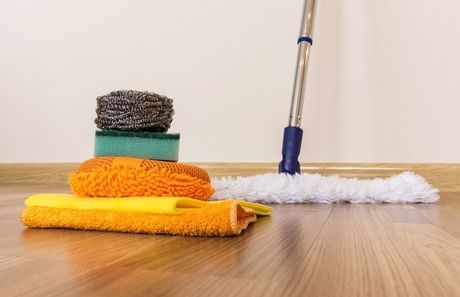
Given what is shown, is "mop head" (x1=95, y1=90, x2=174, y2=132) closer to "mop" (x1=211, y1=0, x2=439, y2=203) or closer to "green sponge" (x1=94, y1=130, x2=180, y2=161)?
"green sponge" (x1=94, y1=130, x2=180, y2=161)

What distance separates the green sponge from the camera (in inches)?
26.7

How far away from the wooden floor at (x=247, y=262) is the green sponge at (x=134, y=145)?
5.1 inches

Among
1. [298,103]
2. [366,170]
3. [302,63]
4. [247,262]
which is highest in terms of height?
[302,63]

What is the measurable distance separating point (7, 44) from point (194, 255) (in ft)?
5.27

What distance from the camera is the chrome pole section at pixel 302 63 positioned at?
1.23m

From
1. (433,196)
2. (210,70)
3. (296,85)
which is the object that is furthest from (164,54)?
(433,196)

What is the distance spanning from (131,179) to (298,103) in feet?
2.31

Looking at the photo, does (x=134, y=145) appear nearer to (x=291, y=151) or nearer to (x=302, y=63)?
(x=291, y=151)

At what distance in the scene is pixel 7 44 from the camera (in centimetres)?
177

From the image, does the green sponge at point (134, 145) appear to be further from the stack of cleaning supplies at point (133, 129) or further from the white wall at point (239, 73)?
the white wall at point (239, 73)

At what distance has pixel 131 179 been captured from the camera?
2.05ft

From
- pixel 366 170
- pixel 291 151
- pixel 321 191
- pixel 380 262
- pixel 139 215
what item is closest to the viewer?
pixel 380 262

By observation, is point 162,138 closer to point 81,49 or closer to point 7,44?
point 81,49

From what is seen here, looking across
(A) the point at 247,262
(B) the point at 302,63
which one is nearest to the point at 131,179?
(A) the point at 247,262
